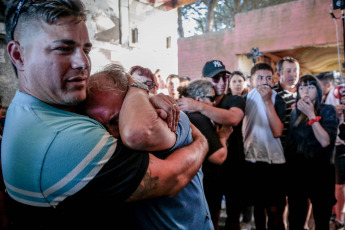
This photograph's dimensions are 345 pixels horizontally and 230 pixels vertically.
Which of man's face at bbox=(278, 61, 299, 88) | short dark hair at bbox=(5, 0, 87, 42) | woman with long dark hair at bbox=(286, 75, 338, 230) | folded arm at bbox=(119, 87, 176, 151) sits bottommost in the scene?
woman with long dark hair at bbox=(286, 75, 338, 230)

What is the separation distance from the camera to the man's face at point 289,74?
3.89m

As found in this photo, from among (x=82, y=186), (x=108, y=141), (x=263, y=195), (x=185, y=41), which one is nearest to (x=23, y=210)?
(x=82, y=186)

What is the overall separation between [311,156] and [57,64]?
3.22 m

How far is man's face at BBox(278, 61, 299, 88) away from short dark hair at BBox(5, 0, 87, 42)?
3547 mm

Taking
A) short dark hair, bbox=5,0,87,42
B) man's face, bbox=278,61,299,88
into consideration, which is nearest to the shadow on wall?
short dark hair, bbox=5,0,87,42

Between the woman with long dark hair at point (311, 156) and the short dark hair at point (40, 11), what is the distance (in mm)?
3098

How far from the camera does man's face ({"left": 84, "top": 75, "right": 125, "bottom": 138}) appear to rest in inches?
46.1

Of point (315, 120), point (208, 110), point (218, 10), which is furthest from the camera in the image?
point (218, 10)

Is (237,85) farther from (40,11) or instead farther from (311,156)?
(40,11)

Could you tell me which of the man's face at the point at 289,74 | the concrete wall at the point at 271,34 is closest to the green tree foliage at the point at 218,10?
the concrete wall at the point at 271,34

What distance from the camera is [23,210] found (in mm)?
1001

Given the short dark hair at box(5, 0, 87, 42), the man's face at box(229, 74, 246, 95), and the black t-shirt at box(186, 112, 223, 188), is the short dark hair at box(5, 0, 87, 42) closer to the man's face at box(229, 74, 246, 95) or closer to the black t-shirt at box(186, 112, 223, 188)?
the black t-shirt at box(186, 112, 223, 188)

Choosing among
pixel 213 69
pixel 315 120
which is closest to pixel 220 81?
pixel 213 69

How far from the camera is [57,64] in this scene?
103 cm
